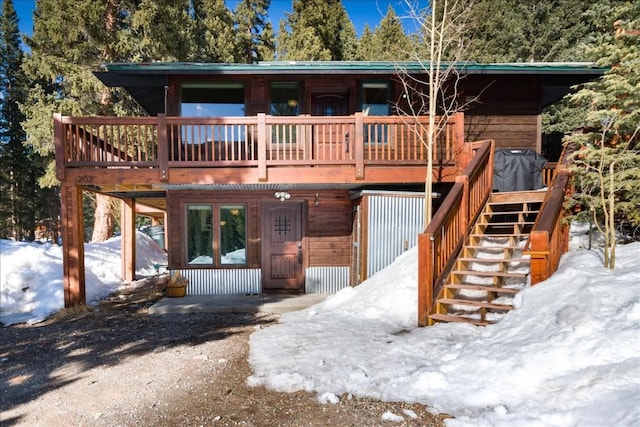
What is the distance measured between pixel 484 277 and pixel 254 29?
82.8ft

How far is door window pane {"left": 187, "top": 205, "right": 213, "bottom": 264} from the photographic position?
30.7ft

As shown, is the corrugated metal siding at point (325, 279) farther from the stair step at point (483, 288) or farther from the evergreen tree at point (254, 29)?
the evergreen tree at point (254, 29)

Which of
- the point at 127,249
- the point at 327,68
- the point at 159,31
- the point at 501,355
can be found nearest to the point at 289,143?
the point at 327,68

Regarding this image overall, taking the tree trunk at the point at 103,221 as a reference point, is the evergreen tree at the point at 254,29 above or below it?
above

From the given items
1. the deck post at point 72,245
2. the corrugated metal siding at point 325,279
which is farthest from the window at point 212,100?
the corrugated metal siding at point 325,279

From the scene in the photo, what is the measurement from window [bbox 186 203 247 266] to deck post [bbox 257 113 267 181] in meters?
2.32

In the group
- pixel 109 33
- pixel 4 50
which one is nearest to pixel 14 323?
pixel 109 33

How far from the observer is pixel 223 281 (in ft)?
30.6

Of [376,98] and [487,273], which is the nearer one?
[487,273]

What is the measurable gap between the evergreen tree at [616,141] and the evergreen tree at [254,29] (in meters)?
21.8

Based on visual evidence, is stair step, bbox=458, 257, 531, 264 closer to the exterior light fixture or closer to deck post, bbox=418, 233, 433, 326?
deck post, bbox=418, 233, 433, 326

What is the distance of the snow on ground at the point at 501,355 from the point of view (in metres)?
2.84

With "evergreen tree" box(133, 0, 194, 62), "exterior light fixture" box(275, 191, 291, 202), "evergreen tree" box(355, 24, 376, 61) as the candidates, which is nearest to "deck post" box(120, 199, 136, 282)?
"exterior light fixture" box(275, 191, 291, 202)

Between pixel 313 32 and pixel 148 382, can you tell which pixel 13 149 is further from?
pixel 148 382
